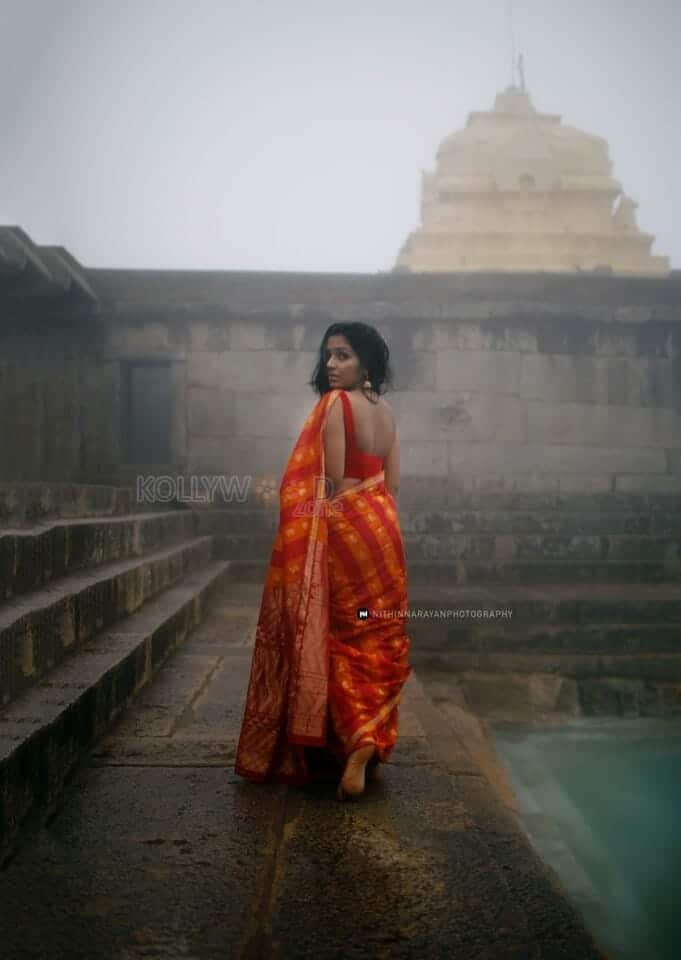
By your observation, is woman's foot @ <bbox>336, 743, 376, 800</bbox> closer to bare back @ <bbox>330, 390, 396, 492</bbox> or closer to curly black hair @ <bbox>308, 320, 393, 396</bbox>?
bare back @ <bbox>330, 390, 396, 492</bbox>

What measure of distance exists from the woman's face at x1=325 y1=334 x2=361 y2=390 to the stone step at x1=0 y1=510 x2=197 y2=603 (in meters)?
1.38

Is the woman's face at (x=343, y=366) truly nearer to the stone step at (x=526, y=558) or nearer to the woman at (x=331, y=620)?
the woman at (x=331, y=620)

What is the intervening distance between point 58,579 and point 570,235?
20.0m

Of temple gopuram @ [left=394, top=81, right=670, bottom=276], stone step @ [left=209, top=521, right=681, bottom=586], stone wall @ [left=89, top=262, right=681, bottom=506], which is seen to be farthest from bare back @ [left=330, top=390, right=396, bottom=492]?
temple gopuram @ [left=394, top=81, right=670, bottom=276]

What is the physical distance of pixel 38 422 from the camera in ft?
26.6

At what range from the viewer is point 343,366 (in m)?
2.25

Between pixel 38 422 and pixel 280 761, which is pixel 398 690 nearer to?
pixel 280 761

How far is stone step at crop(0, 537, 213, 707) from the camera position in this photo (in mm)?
2053

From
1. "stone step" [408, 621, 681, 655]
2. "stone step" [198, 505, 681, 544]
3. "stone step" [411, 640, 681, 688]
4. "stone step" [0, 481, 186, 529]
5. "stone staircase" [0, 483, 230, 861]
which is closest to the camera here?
"stone staircase" [0, 483, 230, 861]

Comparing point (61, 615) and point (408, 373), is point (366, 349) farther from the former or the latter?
point (408, 373)

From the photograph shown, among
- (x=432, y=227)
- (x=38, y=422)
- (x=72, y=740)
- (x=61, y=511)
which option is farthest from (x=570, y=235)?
(x=72, y=740)

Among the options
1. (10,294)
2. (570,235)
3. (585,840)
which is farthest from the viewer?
(570,235)

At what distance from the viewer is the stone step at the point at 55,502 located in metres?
3.07

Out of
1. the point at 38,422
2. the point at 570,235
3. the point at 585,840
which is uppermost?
the point at 570,235
